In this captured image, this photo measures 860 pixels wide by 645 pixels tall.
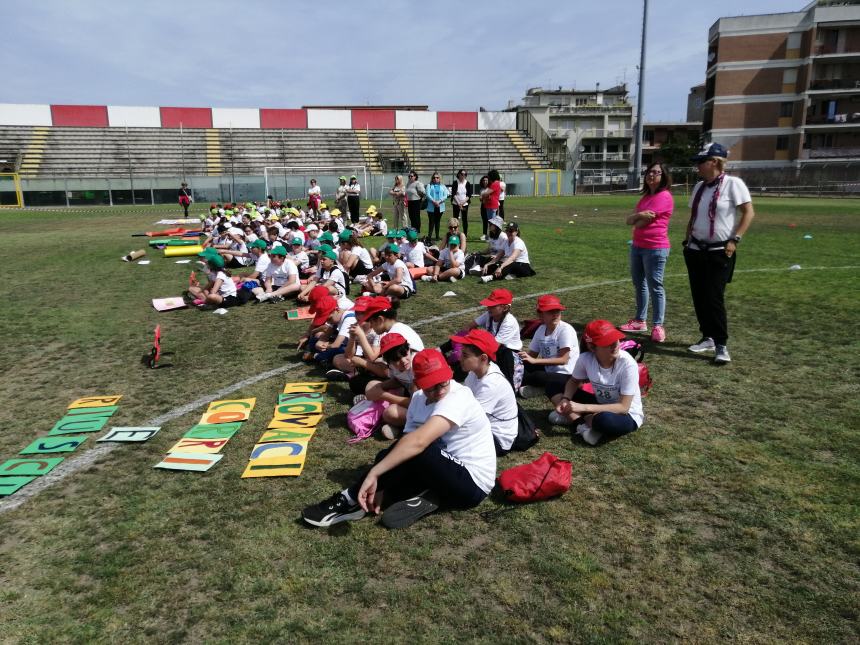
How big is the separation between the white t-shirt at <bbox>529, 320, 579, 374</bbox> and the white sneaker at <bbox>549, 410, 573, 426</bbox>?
758mm

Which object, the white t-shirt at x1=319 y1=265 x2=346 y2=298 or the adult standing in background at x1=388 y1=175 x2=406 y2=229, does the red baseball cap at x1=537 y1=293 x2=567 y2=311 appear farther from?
the adult standing in background at x1=388 y1=175 x2=406 y2=229

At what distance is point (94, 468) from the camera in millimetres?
4945

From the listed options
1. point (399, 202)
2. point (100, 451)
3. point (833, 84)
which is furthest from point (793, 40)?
point (100, 451)

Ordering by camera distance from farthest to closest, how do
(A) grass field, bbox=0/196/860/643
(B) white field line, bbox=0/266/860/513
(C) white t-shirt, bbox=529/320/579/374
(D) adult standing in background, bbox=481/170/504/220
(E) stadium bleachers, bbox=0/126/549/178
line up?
(E) stadium bleachers, bbox=0/126/549/178, (D) adult standing in background, bbox=481/170/504/220, (C) white t-shirt, bbox=529/320/579/374, (B) white field line, bbox=0/266/860/513, (A) grass field, bbox=0/196/860/643

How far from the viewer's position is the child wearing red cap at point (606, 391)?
509 centimetres

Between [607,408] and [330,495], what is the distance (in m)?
2.44

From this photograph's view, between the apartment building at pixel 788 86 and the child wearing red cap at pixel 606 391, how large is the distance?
59066 mm

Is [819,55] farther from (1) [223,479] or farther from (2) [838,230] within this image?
(1) [223,479]

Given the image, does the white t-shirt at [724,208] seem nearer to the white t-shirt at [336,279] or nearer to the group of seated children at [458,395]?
the group of seated children at [458,395]

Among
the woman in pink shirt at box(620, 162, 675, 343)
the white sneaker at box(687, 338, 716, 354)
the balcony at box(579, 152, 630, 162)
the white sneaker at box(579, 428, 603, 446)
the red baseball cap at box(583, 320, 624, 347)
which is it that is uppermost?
the balcony at box(579, 152, 630, 162)

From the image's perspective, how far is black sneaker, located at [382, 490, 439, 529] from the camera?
4.02m

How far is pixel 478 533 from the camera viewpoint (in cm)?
396

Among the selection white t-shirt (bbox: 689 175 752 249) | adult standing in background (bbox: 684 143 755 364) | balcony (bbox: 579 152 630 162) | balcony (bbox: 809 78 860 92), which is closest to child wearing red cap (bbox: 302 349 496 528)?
adult standing in background (bbox: 684 143 755 364)

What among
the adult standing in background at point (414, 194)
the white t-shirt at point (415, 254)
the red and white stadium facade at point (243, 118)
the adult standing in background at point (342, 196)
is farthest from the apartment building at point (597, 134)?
the white t-shirt at point (415, 254)
